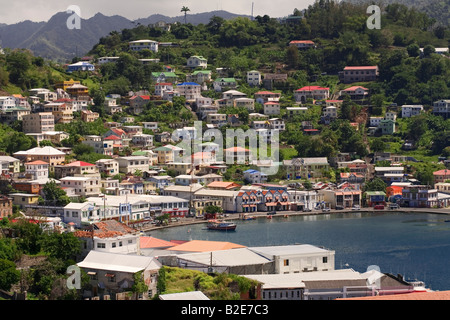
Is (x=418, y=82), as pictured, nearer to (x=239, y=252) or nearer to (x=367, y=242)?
(x=367, y=242)

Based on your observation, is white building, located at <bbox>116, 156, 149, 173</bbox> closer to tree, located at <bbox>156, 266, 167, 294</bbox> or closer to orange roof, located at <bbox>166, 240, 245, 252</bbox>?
orange roof, located at <bbox>166, 240, 245, 252</bbox>

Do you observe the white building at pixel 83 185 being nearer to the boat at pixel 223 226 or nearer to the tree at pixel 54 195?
the tree at pixel 54 195

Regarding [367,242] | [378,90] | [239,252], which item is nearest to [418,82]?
[378,90]

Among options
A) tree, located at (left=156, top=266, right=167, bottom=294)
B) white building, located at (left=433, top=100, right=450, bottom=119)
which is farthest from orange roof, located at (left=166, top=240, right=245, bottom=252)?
white building, located at (left=433, top=100, right=450, bottom=119)

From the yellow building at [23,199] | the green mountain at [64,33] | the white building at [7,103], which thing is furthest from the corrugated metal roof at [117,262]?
the green mountain at [64,33]

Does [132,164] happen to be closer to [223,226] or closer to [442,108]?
[223,226]

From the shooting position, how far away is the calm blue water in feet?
48.0

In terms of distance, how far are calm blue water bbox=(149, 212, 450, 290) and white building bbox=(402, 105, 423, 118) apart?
780 centimetres

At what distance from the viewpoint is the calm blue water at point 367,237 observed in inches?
576

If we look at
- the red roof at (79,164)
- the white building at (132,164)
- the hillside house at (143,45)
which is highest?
the hillside house at (143,45)

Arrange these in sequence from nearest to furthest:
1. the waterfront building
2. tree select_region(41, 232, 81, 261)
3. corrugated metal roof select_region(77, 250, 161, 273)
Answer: corrugated metal roof select_region(77, 250, 161, 273)
tree select_region(41, 232, 81, 261)
the waterfront building

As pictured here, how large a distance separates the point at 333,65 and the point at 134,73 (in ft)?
30.1

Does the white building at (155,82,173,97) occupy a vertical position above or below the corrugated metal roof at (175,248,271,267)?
above

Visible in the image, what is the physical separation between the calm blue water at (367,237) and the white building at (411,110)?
7.80 m
